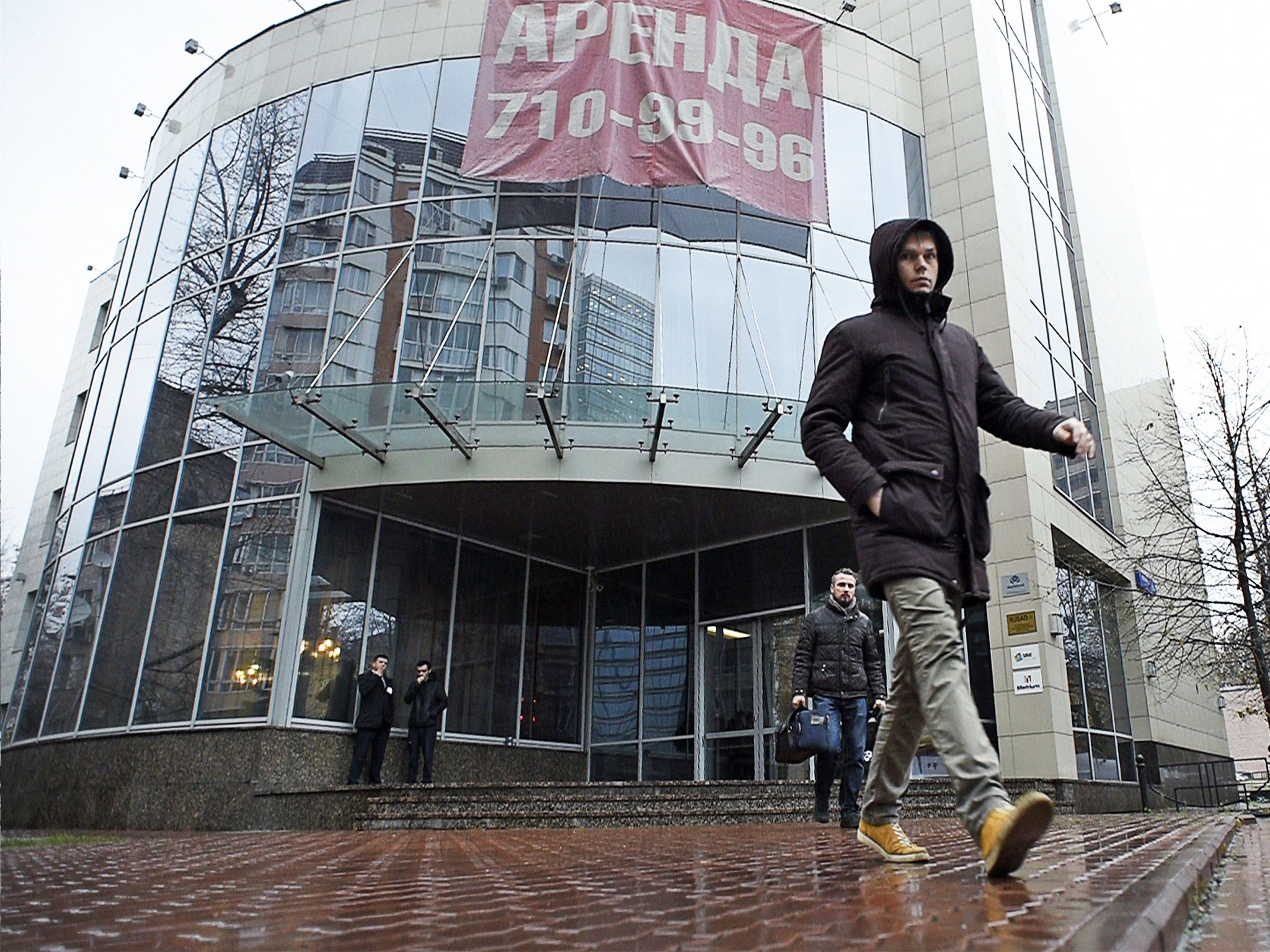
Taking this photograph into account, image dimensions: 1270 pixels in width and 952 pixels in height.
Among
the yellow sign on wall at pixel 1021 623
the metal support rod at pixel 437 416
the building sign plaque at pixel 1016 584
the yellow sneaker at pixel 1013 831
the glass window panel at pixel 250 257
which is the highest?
the glass window panel at pixel 250 257

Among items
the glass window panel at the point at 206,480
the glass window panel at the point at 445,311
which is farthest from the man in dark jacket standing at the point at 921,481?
the glass window panel at the point at 206,480

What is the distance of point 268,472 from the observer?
14367 millimetres

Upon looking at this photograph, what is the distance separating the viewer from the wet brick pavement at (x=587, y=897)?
7.42 feet

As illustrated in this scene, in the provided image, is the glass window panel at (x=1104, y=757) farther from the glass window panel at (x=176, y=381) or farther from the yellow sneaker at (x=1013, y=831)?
the glass window panel at (x=176, y=381)

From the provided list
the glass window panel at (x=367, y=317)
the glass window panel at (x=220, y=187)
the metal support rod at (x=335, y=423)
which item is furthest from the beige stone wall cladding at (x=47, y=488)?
the metal support rod at (x=335, y=423)

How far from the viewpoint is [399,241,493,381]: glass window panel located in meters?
14.7

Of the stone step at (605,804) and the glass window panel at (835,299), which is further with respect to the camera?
the glass window panel at (835,299)

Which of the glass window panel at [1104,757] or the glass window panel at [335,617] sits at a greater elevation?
the glass window panel at [335,617]

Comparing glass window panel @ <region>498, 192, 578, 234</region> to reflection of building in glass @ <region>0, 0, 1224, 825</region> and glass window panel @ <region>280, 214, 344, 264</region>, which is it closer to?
reflection of building in glass @ <region>0, 0, 1224, 825</region>

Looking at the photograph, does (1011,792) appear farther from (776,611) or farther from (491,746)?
(491,746)

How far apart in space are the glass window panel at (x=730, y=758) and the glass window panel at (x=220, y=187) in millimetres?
12199

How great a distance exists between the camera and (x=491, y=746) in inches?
599

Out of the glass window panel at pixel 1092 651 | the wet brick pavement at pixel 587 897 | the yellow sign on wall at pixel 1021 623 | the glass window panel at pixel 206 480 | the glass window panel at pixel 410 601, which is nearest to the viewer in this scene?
the wet brick pavement at pixel 587 897

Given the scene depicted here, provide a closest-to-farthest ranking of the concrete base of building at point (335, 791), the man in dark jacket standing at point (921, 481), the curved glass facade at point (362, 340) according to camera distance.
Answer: the man in dark jacket standing at point (921, 481) < the concrete base of building at point (335, 791) < the curved glass facade at point (362, 340)
